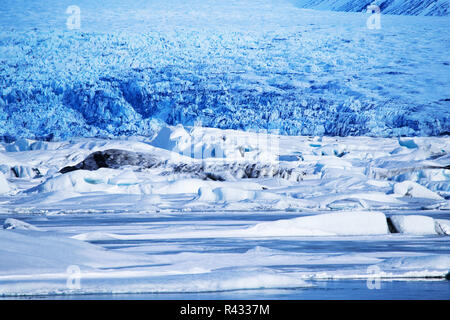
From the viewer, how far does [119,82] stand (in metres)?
35.2

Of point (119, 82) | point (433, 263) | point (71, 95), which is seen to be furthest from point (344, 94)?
point (433, 263)

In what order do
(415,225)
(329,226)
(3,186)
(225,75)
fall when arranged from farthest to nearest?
(225,75)
(3,186)
(415,225)
(329,226)

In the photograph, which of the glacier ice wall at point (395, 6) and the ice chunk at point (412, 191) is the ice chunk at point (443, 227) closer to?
the ice chunk at point (412, 191)

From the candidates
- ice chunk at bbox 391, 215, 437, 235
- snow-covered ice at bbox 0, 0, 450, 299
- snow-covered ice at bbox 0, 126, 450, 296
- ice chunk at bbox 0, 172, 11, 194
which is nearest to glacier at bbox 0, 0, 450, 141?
snow-covered ice at bbox 0, 0, 450, 299

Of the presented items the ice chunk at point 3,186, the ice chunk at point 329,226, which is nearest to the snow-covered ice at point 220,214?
the ice chunk at point 329,226
